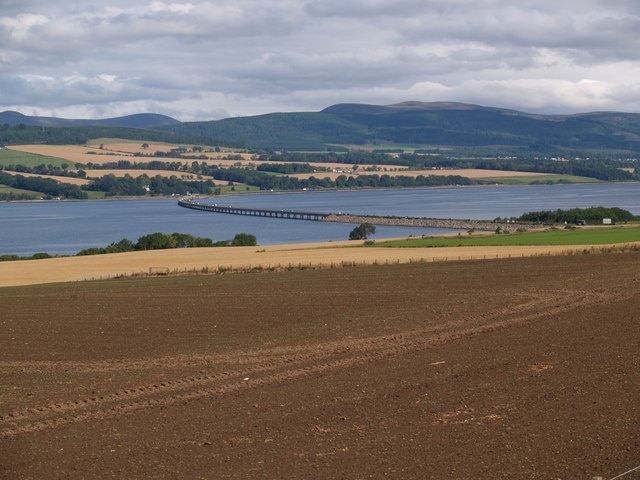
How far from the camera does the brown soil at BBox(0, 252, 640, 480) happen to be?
41.1 ft

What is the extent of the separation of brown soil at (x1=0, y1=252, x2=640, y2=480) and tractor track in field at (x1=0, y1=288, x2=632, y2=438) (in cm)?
5

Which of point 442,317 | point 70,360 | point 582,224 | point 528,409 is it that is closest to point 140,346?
point 70,360

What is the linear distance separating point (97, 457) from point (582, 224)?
85528 millimetres

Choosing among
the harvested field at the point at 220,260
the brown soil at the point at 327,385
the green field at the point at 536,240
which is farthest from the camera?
the green field at the point at 536,240

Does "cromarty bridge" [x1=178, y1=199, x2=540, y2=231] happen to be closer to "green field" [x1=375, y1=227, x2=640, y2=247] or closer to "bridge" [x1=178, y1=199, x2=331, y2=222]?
"bridge" [x1=178, y1=199, x2=331, y2=222]

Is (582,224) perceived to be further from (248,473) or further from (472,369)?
(248,473)

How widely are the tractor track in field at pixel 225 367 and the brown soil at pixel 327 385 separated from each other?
53mm

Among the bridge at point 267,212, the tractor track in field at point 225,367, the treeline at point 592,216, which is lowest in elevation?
the bridge at point 267,212

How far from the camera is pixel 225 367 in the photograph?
18.8 metres

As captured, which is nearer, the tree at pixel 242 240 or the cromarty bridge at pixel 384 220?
the tree at pixel 242 240

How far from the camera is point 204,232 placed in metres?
118

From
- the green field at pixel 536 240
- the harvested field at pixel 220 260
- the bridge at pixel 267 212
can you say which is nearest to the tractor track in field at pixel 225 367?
the harvested field at pixel 220 260

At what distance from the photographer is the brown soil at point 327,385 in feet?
41.1

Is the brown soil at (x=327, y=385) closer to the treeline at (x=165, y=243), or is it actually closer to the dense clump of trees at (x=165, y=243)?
the treeline at (x=165, y=243)
